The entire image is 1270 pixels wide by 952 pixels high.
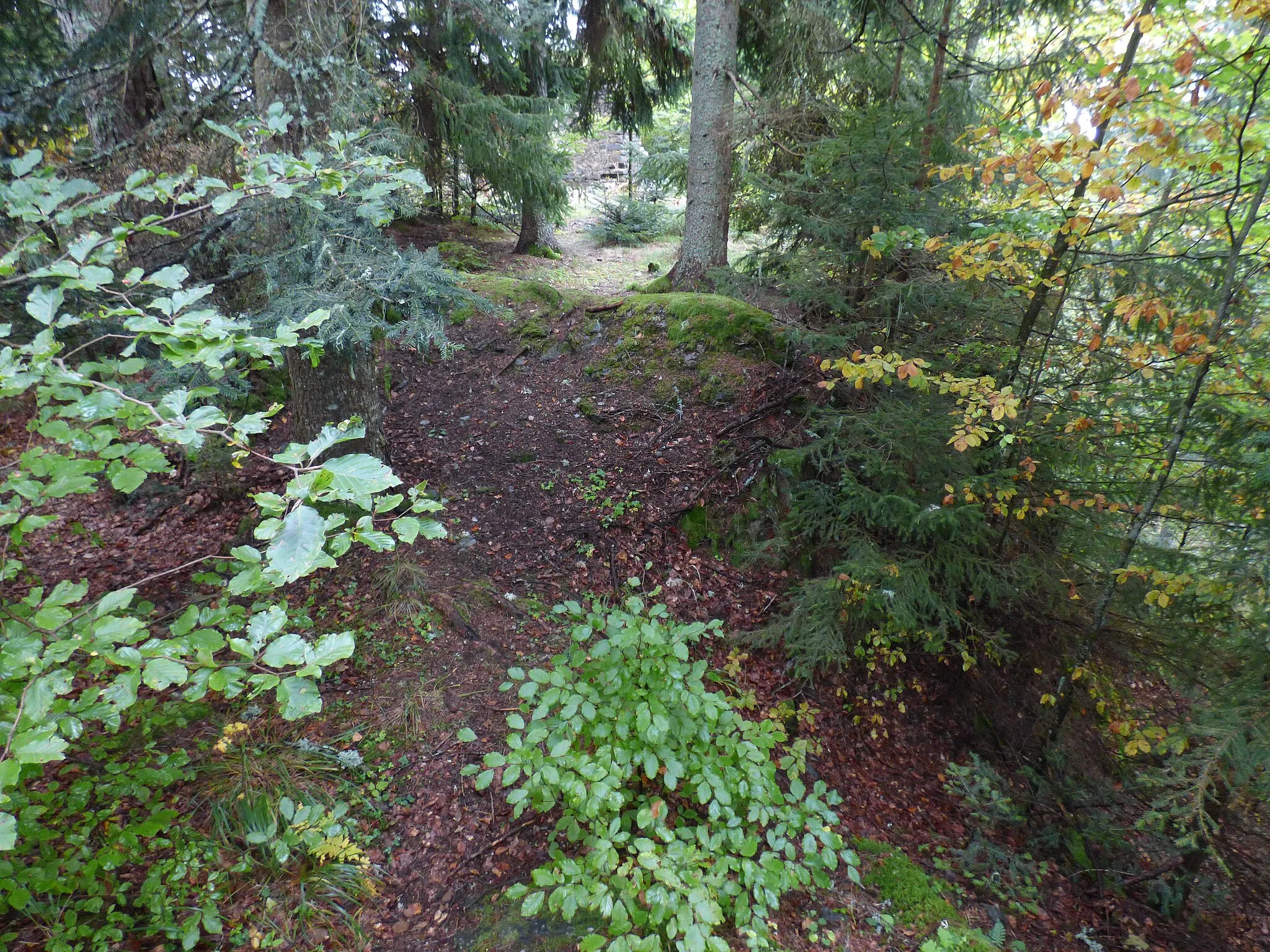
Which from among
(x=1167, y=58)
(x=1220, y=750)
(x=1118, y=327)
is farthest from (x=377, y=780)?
(x=1167, y=58)

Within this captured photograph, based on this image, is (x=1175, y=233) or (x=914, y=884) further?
(x=1175, y=233)

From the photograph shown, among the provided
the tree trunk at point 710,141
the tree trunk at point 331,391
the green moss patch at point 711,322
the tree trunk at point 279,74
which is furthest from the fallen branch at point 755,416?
the tree trunk at point 279,74

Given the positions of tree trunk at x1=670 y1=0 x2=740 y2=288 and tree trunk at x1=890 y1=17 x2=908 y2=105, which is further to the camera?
tree trunk at x1=670 y1=0 x2=740 y2=288

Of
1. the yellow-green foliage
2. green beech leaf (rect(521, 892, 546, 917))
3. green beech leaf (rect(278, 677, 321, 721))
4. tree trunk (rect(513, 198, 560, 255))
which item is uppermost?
tree trunk (rect(513, 198, 560, 255))

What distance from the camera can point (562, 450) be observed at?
6.45m

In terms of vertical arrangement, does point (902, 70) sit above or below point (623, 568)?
above

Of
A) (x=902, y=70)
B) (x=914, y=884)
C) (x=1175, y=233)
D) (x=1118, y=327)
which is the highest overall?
(x=902, y=70)

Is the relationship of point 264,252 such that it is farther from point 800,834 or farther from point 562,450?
point 800,834

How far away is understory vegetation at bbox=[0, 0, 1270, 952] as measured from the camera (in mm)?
2314

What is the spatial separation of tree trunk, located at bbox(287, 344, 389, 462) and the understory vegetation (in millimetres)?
37

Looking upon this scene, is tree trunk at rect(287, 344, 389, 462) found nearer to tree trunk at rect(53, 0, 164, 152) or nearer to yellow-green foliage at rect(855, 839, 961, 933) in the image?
tree trunk at rect(53, 0, 164, 152)

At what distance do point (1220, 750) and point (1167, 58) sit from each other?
3981 millimetres

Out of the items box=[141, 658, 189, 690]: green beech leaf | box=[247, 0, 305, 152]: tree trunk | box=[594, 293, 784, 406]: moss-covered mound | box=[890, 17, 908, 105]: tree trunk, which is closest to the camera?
box=[141, 658, 189, 690]: green beech leaf

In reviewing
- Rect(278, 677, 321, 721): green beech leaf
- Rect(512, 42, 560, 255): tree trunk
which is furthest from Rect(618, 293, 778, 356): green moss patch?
Rect(278, 677, 321, 721): green beech leaf
